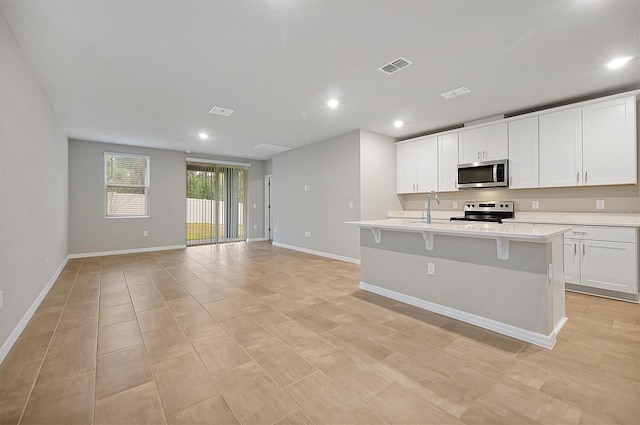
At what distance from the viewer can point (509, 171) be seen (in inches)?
174

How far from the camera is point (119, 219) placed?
657 cm

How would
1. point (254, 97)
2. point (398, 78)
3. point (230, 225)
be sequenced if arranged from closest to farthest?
point (398, 78) < point (254, 97) < point (230, 225)

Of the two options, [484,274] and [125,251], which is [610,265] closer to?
[484,274]

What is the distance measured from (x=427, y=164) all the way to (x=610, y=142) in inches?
98.2

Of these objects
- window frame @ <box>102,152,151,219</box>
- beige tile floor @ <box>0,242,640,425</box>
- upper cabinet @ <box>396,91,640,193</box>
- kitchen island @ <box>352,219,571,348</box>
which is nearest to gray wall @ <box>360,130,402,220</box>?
upper cabinet @ <box>396,91,640,193</box>

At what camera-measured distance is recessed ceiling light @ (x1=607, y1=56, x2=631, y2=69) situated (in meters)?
2.84

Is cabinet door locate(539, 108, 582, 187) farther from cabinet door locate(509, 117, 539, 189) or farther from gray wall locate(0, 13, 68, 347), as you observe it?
gray wall locate(0, 13, 68, 347)

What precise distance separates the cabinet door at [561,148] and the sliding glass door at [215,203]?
717cm

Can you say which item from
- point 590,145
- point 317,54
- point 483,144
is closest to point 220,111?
point 317,54

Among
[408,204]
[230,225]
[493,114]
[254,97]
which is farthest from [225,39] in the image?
[230,225]

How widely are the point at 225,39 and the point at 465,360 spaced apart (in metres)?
3.25

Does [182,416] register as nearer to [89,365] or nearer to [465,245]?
[89,365]

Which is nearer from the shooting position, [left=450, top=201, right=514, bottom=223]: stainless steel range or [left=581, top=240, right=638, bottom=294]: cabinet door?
[left=581, top=240, right=638, bottom=294]: cabinet door

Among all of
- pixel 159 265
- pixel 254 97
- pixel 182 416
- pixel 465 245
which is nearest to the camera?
pixel 182 416
